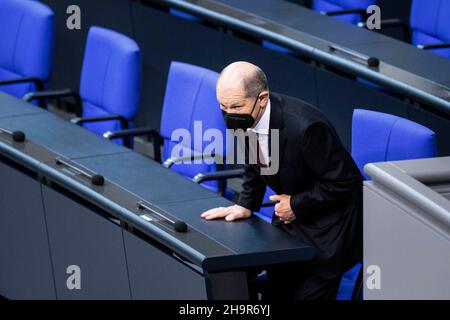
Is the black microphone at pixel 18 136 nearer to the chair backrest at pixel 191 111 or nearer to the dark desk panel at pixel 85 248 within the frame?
the dark desk panel at pixel 85 248

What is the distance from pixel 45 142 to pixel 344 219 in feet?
4.26

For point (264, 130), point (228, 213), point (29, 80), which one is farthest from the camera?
point (29, 80)

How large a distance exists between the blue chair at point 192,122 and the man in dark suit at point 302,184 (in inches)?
32.7

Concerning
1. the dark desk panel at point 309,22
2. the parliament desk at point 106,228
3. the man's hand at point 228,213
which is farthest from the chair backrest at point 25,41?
the man's hand at point 228,213

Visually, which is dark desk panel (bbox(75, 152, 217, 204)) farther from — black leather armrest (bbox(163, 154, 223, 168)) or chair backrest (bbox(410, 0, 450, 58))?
chair backrest (bbox(410, 0, 450, 58))

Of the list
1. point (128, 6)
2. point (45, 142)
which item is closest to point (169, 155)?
point (45, 142)

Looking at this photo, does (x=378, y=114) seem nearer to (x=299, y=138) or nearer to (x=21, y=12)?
(x=299, y=138)

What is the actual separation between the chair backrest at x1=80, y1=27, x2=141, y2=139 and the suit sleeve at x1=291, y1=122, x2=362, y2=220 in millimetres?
1571

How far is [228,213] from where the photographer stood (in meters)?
3.34

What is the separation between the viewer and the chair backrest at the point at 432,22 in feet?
17.1

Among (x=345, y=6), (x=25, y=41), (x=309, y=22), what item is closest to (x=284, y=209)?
(x=309, y=22)

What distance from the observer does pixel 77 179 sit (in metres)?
3.71

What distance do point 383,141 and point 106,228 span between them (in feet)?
2.99

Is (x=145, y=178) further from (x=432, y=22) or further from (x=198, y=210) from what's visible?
(x=432, y=22)
